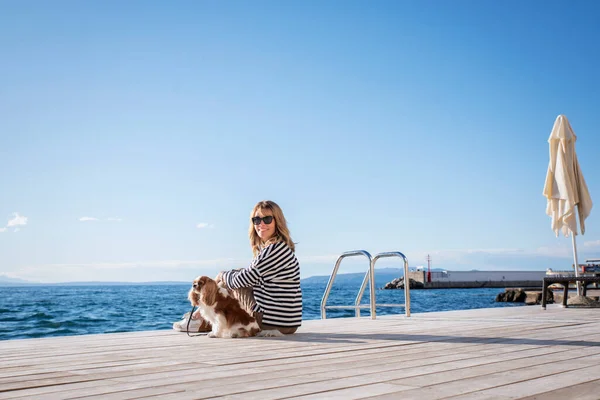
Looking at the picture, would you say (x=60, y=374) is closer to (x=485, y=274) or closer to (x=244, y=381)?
(x=244, y=381)

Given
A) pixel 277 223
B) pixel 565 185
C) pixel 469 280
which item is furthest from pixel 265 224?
pixel 469 280

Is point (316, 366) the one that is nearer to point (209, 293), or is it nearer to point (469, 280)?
point (209, 293)

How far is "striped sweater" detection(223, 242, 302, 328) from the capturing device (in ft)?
17.0

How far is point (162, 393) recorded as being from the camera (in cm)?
257

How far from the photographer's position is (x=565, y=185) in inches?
386

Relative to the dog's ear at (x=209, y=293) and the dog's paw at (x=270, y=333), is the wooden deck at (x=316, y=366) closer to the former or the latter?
the dog's paw at (x=270, y=333)

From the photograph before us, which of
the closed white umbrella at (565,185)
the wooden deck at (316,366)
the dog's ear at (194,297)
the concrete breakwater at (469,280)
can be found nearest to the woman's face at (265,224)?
the dog's ear at (194,297)

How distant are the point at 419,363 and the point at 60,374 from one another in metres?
2.06

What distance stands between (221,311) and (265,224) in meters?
0.89

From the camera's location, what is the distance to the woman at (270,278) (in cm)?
519

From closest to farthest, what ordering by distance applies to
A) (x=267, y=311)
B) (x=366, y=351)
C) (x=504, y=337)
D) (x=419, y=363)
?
(x=419, y=363) → (x=366, y=351) → (x=504, y=337) → (x=267, y=311)

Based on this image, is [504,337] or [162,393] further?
[504,337]

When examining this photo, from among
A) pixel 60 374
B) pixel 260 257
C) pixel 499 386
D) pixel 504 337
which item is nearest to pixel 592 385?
pixel 499 386

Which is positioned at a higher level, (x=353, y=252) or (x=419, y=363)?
(x=353, y=252)
